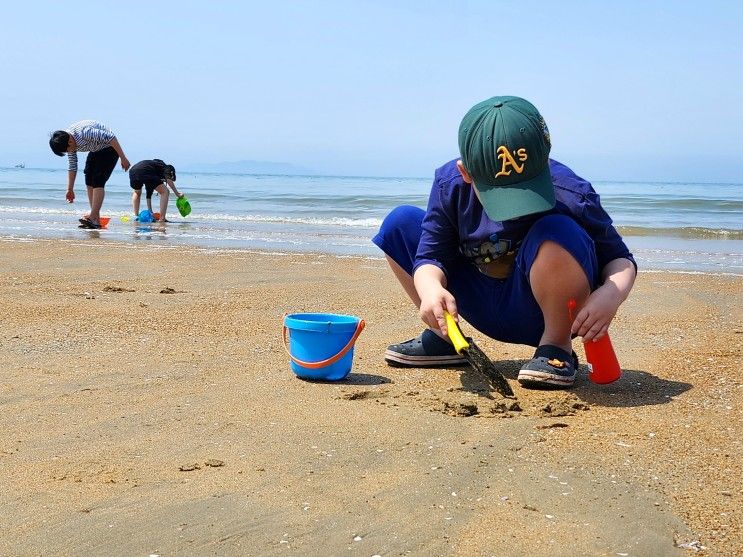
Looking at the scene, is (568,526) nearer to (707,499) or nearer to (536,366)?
(707,499)

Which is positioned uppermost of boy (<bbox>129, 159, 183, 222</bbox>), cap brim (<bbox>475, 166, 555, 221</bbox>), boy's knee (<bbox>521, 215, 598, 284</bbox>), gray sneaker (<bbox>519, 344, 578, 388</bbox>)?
cap brim (<bbox>475, 166, 555, 221</bbox>)

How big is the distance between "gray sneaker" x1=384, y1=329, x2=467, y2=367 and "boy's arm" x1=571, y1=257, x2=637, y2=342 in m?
0.68

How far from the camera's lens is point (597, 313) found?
3211 mm

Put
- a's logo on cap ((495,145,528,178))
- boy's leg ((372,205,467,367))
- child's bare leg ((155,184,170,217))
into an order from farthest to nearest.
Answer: child's bare leg ((155,184,170,217)) → boy's leg ((372,205,467,367)) → a's logo on cap ((495,145,528,178))

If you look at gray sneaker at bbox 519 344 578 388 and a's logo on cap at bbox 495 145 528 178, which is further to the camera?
gray sneaker at bbox 519 344 578 388

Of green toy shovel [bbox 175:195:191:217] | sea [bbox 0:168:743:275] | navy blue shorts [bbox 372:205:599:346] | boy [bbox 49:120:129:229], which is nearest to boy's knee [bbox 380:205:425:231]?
navy blue shorts [bbox 372:205:599:346]

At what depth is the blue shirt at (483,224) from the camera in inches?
132

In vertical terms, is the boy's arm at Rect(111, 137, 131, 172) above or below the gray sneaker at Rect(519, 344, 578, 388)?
above

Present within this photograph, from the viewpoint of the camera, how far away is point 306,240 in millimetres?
11000

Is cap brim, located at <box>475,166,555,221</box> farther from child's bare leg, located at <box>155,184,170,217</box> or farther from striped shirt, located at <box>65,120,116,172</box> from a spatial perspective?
child's bare leg, located at <box>155,184,170,217</box>

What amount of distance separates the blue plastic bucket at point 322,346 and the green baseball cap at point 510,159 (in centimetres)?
72

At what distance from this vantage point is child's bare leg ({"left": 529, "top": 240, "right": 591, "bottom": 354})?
322 centimetres

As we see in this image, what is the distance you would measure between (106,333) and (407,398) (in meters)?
1.75

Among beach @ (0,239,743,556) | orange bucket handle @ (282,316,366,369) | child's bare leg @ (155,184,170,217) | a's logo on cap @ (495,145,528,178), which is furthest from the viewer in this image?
child's bare leg @ (155,184,170,217)
